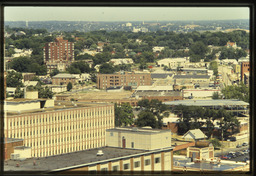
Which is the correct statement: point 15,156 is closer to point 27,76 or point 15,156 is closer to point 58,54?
point 27,76

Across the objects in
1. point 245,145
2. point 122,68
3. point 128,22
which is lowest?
point 245,145

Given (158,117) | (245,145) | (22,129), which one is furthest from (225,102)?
(22,129)

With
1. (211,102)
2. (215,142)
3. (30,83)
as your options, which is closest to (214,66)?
(211,102)

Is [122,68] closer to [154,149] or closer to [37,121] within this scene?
[37,121]

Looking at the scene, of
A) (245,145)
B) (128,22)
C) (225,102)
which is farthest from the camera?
(128,22)

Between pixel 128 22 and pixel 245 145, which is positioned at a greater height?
pixel 128 22

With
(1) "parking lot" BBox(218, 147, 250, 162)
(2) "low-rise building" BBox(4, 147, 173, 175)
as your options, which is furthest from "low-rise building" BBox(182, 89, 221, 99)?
(2) "low-rise building" BBox(4, 147, 173, 175)

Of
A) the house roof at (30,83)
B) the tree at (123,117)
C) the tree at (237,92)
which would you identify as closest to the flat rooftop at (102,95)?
the house roof at (30,83)

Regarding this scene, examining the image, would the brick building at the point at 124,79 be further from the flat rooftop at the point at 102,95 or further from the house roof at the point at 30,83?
the house roof at the point at 30,83
